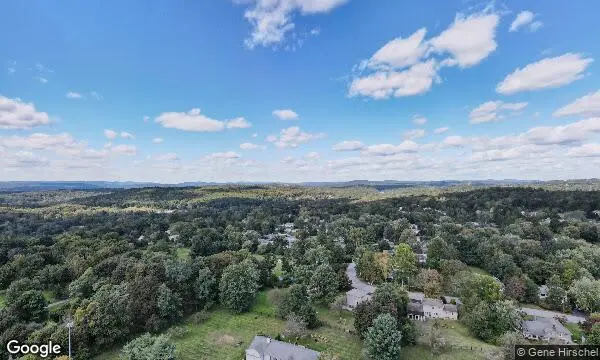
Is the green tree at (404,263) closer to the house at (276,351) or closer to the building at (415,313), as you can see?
the building at (415,313)

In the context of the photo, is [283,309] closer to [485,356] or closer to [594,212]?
[485,356]

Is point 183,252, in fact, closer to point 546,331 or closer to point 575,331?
point 546,331

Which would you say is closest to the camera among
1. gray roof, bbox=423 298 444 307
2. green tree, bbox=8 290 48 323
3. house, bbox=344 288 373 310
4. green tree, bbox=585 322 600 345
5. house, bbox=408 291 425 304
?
green tree, bbox=585 322 600 345

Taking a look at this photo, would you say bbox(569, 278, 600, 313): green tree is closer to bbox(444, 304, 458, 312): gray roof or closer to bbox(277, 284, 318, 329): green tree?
bbox(444, 304, 458, 312): gray roof

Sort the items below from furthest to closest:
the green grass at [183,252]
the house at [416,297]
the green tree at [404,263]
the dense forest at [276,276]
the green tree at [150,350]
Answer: the green grass at [183,252], the green tree at [404,263], the house at [416,297], the dense forest at [276,276], the green tree at [150,350]

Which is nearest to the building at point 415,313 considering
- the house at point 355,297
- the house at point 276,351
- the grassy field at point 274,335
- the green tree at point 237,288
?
the grassy field at point 274,335

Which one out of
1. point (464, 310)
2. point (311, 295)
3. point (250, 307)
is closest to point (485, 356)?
point (464, 310)

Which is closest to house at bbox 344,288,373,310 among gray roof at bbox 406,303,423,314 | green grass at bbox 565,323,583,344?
gray roof at bbox 406,303,423,314
